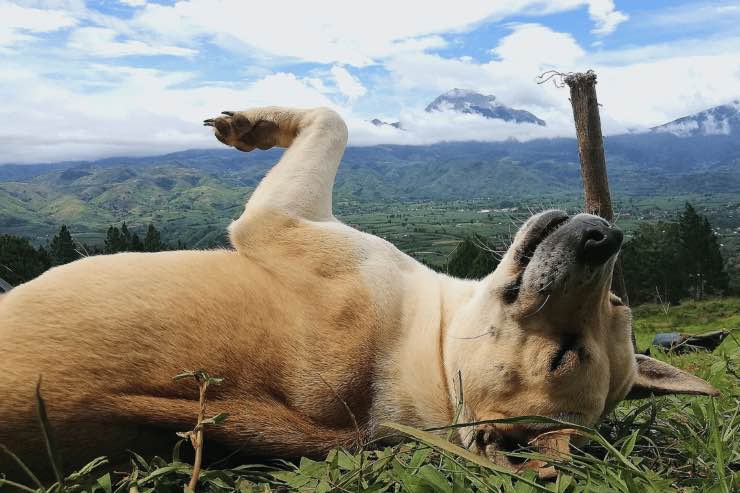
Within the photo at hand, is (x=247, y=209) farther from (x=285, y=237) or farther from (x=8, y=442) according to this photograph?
(x=8, y=442)

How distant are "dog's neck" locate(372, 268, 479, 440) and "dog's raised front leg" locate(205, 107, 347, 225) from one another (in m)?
1.27

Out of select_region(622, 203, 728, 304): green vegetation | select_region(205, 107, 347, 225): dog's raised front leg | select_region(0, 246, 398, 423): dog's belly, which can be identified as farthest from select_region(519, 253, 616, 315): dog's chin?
select_region(622, 203, 728, 304): green vegetation

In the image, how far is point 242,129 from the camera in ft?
22.9

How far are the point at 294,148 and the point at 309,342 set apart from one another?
2732mm

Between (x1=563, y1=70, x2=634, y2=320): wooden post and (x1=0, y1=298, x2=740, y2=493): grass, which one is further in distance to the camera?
(x1=563, y1=70, x2=634, y2=320): wooden post

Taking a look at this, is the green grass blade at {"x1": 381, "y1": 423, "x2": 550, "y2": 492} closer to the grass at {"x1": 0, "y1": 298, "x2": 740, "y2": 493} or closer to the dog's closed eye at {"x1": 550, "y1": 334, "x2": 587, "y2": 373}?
the grass at {"x1": 0, "y1": 298, "x2": 740, "y2": 493}

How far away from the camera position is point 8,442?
353 centimetres

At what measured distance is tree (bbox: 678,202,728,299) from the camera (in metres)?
87.2

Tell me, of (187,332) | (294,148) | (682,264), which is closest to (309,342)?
(187,332)

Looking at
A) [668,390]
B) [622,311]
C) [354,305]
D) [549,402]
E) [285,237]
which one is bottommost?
[668,390]

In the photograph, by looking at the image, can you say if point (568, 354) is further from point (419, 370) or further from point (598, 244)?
point (419, 370)

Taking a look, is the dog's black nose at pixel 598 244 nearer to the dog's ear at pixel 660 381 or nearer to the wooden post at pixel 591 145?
the dog's ear at pixel 660 381

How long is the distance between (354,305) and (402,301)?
55 cm

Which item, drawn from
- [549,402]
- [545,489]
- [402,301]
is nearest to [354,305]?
[402,301]
